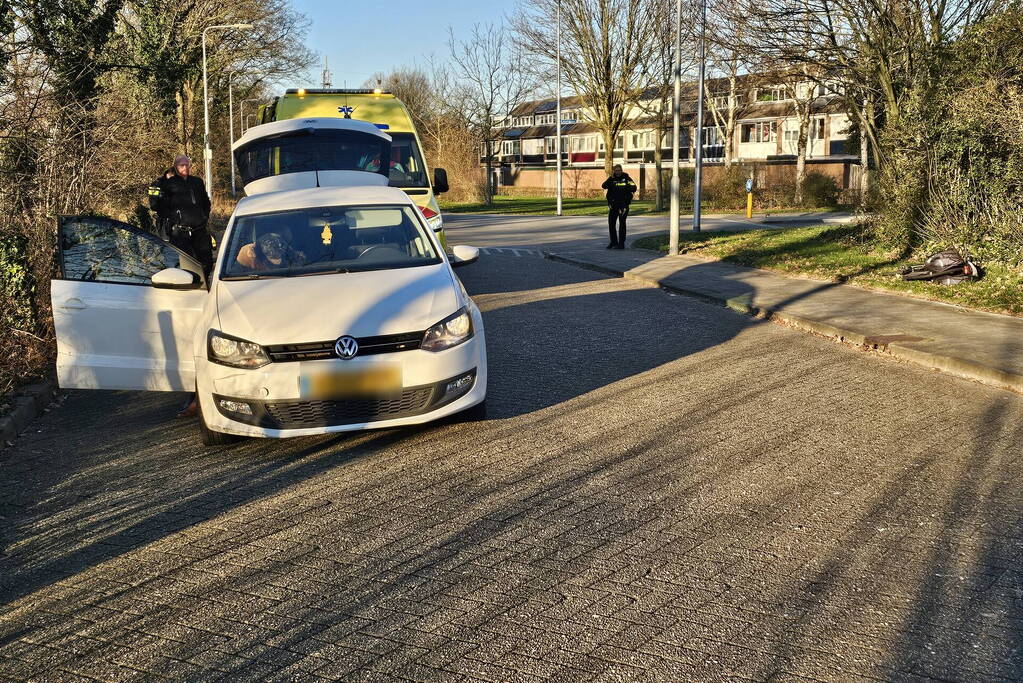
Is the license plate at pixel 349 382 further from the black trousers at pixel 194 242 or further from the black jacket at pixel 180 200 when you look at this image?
the black jacket at pixel 180 200

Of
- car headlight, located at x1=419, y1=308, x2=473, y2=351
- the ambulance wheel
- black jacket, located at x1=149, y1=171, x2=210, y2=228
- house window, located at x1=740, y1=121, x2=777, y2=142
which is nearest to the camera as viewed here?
car headlight, located at x1=419, y1=308, x2=473, y2=351

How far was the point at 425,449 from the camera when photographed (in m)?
6.43

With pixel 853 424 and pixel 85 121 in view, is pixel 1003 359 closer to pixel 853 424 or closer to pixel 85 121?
pixel 853 424

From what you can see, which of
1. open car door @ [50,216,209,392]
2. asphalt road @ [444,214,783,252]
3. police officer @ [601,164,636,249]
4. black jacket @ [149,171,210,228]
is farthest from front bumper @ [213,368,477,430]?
asphalt road @ [444,214,783,252]

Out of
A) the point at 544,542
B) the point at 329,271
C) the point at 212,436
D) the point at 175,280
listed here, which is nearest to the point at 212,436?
the point at 212,436

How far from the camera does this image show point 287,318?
626 centimetres

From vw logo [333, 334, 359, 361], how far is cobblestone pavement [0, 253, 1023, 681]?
654 mm

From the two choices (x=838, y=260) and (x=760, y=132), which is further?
(x=760, y=132)

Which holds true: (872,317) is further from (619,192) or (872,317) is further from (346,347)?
(619,192)

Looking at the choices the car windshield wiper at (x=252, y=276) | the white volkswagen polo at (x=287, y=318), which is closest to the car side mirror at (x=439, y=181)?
the white volkswagen polo at (x=287, y=318)

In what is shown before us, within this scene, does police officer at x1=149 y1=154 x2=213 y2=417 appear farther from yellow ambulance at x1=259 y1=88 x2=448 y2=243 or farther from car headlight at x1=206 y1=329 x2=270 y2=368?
car headlight at x1=206 y1=329 x2=270 y2=368

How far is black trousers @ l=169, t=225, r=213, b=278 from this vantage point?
1348 centimetres

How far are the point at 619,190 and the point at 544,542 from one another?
57.7ft

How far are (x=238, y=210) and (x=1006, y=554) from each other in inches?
226
